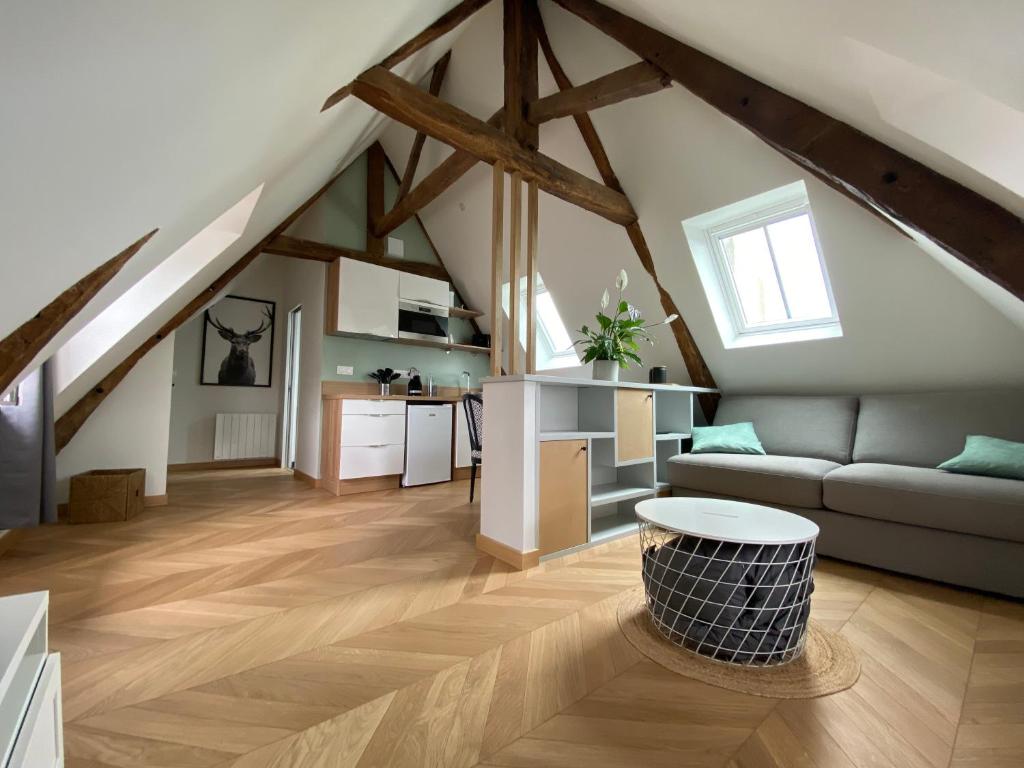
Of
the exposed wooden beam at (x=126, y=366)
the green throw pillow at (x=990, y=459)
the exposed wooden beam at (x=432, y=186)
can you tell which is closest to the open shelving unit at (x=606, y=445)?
the green throw pillow at (x=990, y=459)

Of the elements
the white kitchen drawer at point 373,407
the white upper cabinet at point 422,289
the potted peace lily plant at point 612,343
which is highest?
the white upper cabinet at point 422,289

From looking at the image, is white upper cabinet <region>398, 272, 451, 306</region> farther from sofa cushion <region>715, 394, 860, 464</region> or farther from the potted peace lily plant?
sofa cushion <region>715, 394, 860, 464</region>

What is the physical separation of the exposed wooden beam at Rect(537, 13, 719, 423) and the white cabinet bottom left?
11.5 ft

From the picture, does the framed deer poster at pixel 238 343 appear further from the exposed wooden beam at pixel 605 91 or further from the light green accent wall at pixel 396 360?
the exposed wooden beam at pixel 605 91

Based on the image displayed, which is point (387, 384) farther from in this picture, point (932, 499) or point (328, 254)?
point (932, 499)

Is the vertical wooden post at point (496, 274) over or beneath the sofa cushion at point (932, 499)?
over

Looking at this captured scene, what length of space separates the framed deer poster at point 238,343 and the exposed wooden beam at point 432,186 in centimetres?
213

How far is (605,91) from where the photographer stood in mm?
2447

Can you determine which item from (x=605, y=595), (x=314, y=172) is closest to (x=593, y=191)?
(x=314, y=172)

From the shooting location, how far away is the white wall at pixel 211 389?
467 cm

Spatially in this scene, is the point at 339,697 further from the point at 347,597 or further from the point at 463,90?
the point at 463,90

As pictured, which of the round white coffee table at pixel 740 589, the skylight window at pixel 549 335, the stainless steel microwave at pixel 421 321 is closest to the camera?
the round white coffee table at pixel 740 589

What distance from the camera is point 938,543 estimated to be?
6.09ft

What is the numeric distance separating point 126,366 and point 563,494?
10.3ft
